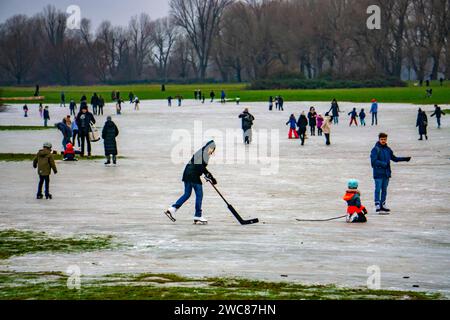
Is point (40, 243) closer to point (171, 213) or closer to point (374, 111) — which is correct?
point (171, 213)

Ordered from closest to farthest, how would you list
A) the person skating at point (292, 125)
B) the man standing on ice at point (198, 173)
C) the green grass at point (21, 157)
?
1. the man standing on ice at point (198, 173)
2. the green grass at point (21, 157)
3. the person skating at point (292, 125)

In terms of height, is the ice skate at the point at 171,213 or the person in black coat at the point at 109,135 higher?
the person in black coat at the point at 109,135

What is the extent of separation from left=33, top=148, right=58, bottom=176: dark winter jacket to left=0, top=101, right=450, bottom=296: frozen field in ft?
2.25

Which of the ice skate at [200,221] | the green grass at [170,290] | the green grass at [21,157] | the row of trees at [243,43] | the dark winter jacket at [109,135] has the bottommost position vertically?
the green grass at [21,157]

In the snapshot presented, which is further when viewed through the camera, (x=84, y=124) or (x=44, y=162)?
(x=84, y=124)

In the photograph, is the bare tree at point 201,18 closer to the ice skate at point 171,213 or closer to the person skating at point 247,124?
the person skating at point 247,124

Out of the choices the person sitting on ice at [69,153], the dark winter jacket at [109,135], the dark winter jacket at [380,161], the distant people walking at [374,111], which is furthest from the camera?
the distant people walking at [374,111]

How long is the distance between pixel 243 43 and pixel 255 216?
116 meters

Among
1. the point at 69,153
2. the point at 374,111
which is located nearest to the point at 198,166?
the point at 69,153

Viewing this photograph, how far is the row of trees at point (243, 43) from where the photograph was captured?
115 meters

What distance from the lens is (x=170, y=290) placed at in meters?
10.9

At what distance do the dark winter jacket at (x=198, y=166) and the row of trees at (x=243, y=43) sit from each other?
91.2m

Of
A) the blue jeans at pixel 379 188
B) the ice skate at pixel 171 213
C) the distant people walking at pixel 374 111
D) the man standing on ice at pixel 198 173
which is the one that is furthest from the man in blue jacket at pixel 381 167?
the distant people walking at pixel 374 111

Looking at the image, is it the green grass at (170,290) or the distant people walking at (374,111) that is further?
the distant people walking at (374,111)
